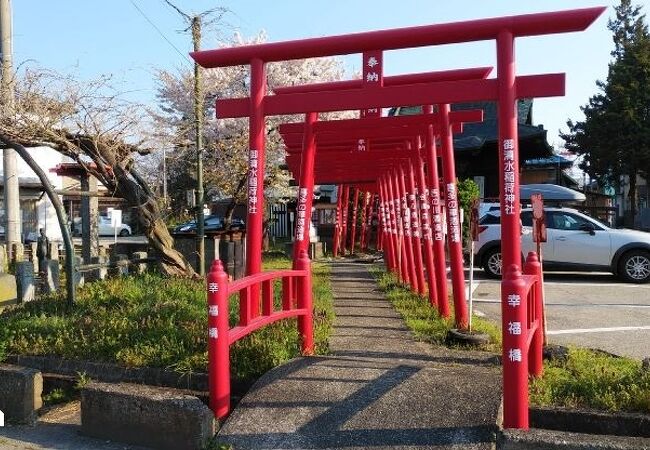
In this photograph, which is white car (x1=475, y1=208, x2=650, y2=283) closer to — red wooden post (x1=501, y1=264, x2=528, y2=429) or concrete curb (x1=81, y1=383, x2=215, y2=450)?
red wooden post (x1=501, y1=264, x2=528, y2=429)

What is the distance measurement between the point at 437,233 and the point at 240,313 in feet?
11.8

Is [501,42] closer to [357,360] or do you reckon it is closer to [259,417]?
[357,360]

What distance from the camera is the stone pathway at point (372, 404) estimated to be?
432 centimetres

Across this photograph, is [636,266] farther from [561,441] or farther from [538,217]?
[561,441]

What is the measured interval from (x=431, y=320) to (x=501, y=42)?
3.71 m

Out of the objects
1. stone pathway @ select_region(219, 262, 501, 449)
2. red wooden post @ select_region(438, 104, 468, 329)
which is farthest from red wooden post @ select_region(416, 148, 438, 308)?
stone pathway @ select_region(219, 262, 501, 449)

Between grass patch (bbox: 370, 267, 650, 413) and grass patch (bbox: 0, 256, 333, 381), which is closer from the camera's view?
grass patch (bbox: 370, 267, 650, 413)

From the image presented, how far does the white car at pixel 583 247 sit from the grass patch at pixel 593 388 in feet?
27.5

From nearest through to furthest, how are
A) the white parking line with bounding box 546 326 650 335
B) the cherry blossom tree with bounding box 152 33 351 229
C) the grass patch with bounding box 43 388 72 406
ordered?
the grass patch with bounding box 43 388 72 406, the white parking line with bounding box 546 326 650 335, the cherry blossom tree with bounding box 152 33 351 229

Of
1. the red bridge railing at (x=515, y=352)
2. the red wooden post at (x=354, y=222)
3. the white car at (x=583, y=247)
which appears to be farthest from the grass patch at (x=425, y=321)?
the red wooden post at (x=354, y=222)

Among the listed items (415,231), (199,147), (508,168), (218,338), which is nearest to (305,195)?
(508,168)

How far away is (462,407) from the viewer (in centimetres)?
452

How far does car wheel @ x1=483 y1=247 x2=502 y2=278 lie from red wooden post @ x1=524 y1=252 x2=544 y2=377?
31.0ft

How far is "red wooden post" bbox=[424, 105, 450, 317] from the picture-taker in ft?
26.9
